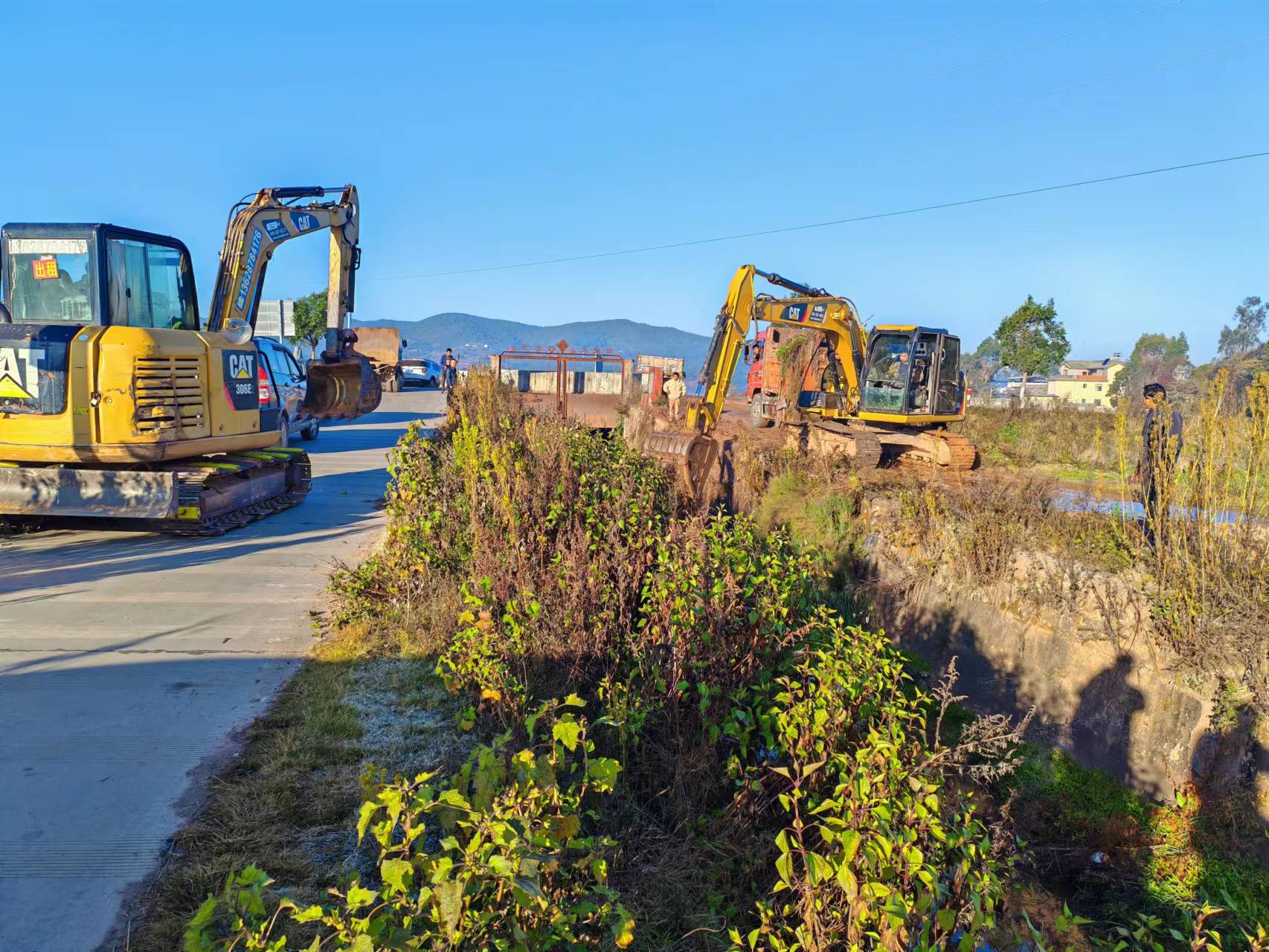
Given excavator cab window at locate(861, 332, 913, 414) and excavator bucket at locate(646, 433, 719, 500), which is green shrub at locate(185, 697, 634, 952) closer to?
excavator bucket at locate(646, 433, 719, 500)

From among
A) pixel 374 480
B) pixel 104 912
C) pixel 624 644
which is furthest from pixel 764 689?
pixel 374 480

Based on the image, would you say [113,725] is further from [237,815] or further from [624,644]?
[624,644]

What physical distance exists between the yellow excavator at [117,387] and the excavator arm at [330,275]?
3.75ft

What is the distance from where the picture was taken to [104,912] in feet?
9.22

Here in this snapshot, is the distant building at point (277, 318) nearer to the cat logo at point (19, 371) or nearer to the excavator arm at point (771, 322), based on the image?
the excavator arm at point (771, 322)

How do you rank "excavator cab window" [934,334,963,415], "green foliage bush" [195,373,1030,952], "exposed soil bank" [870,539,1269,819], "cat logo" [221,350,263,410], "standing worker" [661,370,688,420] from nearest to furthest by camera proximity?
"green foliage bush" [195,373,1030,952] → "exposed soil bank" [870,539,1269,819] → "cat logo" [221,350,263,410] → "excavator cab window" [934,334,963,415] → "standing worker" [661,370,688,420]

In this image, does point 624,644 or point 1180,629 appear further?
point 1180,629

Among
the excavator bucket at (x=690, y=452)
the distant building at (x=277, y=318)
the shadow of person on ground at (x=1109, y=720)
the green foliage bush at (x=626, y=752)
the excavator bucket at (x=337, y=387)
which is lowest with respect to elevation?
the shadow of person on ground at (x=1109, y=720)

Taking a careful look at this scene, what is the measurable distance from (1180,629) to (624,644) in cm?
423

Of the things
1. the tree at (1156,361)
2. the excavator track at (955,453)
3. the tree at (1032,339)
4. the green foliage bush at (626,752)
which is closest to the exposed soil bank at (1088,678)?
the green foliage bush at (626,752)

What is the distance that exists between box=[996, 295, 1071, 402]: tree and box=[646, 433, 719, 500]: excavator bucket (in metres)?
28.5

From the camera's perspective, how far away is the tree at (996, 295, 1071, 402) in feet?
113

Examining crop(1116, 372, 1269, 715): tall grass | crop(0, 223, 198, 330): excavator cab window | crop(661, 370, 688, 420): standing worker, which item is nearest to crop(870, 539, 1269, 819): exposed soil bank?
crop(1116, 372, 1269, 715): tall grass

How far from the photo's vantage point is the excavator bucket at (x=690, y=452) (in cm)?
1056
